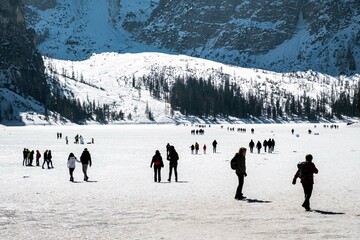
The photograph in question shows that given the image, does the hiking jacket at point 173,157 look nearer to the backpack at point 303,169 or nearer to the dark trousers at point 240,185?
the dark trousers at point 240,185

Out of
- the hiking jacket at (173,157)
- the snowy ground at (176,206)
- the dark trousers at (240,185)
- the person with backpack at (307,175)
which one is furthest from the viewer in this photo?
the hiking jacket at (173,157)

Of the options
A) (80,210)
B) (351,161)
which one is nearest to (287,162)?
(351,161)

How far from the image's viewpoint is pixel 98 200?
71.6 ft

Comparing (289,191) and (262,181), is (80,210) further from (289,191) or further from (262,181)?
(262,181)

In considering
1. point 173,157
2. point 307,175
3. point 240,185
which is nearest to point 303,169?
point 307,175

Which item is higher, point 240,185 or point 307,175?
point 307,175

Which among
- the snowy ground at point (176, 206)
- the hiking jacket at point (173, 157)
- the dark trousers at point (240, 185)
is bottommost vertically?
the snowy ground at point (176, 206)

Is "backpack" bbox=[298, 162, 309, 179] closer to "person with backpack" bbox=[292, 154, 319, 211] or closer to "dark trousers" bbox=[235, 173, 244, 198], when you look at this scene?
"person with backpack" bbox=[292, 154, 319, 211]

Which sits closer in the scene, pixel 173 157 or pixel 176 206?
pixel 176 206

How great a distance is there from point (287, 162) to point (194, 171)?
9602 millimetres

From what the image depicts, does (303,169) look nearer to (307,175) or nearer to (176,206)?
(307,175)

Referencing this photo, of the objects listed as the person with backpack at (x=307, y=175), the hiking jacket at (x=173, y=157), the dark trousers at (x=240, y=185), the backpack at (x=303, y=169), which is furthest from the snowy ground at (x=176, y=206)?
the backpack at (x=303, y=169)

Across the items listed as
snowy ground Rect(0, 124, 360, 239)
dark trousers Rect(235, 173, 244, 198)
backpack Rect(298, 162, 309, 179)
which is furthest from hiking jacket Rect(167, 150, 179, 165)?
backpack Rect(298, 162, 309, 179)

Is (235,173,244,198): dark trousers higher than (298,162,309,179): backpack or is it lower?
lower
